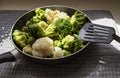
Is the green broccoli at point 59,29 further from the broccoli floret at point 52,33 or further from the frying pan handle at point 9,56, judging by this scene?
the frying pan handle at point 9,56

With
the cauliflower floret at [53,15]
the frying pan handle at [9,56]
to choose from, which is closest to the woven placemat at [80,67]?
the frying pan handle at [9,56]

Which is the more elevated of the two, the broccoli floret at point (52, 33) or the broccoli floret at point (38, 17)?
the broccoli floret at point (38, 17)

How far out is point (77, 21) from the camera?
2.54 feet

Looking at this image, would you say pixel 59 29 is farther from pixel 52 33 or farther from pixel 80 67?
pixel 80 67

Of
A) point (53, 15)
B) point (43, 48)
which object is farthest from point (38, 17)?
point (43, 48)

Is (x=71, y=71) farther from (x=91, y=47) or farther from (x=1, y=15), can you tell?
(x=1, y=15)

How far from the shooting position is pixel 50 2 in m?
1.06

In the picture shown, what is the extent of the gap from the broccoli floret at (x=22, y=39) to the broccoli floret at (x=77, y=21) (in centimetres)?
15

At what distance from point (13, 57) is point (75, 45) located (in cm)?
20

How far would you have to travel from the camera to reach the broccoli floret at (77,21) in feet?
2.53

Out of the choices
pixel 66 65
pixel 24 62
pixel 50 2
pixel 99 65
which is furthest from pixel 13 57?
pixel 50 2

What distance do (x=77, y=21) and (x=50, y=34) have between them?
107 mm

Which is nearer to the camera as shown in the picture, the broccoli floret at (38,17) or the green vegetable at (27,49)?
the green vegetable at (27,49)

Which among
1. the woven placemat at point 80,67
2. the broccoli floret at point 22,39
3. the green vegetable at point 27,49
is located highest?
the broccoli floret at point 22,39
